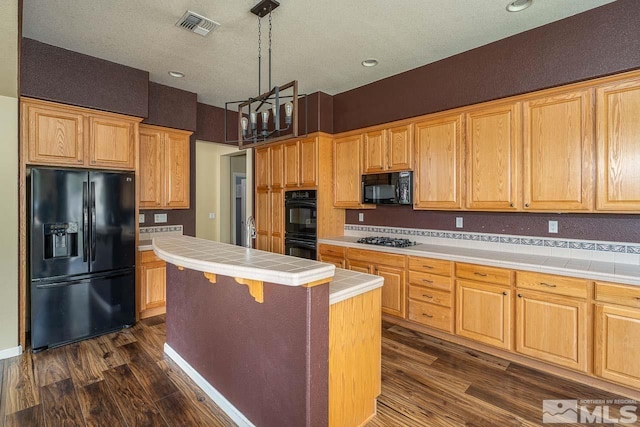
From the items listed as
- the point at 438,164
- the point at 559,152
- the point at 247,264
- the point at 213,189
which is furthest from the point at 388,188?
the point at 213,189

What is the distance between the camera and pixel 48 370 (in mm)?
2576

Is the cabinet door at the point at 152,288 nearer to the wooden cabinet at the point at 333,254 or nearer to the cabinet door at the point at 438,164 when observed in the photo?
the wooden cabinet at the point at 333,254

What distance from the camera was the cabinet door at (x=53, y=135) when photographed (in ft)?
9.50

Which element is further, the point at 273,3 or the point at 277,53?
the point at 277,53

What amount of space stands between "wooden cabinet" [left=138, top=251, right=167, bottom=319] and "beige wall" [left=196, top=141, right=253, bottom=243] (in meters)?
1.77

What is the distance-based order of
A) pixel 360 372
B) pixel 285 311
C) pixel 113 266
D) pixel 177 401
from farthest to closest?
pixel 113 266 < pixel 177 401 < pixel 360 372 < pixel 285 311

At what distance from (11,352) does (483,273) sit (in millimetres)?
4267

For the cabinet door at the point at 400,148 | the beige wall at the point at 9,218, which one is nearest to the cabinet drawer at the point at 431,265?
the cabinet door at the point at 400,148

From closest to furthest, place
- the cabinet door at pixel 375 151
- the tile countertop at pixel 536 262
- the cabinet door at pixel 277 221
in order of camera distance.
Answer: the tile countertop at pixel 536 262 < the cabinet door at pixel 375 151 < the cabinet door at pixel 277 221

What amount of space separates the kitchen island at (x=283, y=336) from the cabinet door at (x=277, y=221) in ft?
7.23

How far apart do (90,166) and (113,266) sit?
3.47 feet

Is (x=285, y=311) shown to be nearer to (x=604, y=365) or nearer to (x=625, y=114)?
(x=604, y=365)

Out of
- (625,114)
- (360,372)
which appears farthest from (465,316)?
(625,114)

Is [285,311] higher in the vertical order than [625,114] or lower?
lower
